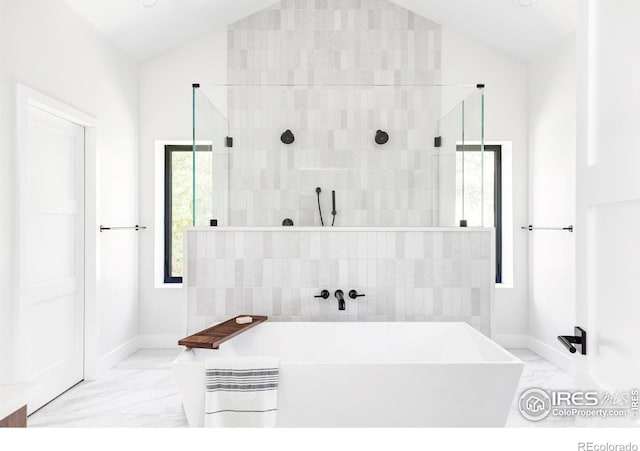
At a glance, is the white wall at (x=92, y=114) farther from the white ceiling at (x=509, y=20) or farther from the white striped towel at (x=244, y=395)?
the white ceiling at (x=509, y=20)

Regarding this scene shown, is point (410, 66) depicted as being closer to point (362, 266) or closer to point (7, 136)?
point (362, 266)

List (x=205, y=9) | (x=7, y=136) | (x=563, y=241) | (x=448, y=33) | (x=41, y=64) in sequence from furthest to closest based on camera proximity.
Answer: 1. (x=448, y=33)
2. (x=205, y=9)
3. (x=563, y=241)
4. (x=41, y=64)
5. (x=7, y=136)

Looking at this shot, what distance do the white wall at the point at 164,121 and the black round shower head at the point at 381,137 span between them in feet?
5.73

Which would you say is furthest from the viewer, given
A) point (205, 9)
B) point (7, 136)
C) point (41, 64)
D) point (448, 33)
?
point (448, 33)

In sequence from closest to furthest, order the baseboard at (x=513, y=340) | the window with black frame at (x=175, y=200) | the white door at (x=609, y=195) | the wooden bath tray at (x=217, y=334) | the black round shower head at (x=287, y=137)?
the white door at (x=609, y=195) < the wooden bath tray at (x=217, y=334) < the black round shower head at (x=287, y=137) < the baseboard at (x=513, y=340) < the window with black frame at (x=175, y=200)

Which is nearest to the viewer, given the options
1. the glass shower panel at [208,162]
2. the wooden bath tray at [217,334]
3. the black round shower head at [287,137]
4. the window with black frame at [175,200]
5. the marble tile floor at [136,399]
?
the wooden bath tray at [217,334]

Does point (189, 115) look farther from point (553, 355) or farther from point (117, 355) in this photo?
point (553, 355)

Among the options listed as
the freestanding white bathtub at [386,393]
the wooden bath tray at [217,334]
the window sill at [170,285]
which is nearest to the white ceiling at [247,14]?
the window sill at [170,285]

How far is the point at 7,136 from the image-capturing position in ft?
8.45

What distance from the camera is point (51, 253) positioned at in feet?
10.2

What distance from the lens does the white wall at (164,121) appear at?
4.40 m

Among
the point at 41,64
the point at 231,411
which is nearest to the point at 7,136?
the point at 41,64

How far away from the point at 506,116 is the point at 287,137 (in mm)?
2214

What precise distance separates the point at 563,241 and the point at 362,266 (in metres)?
1.80
